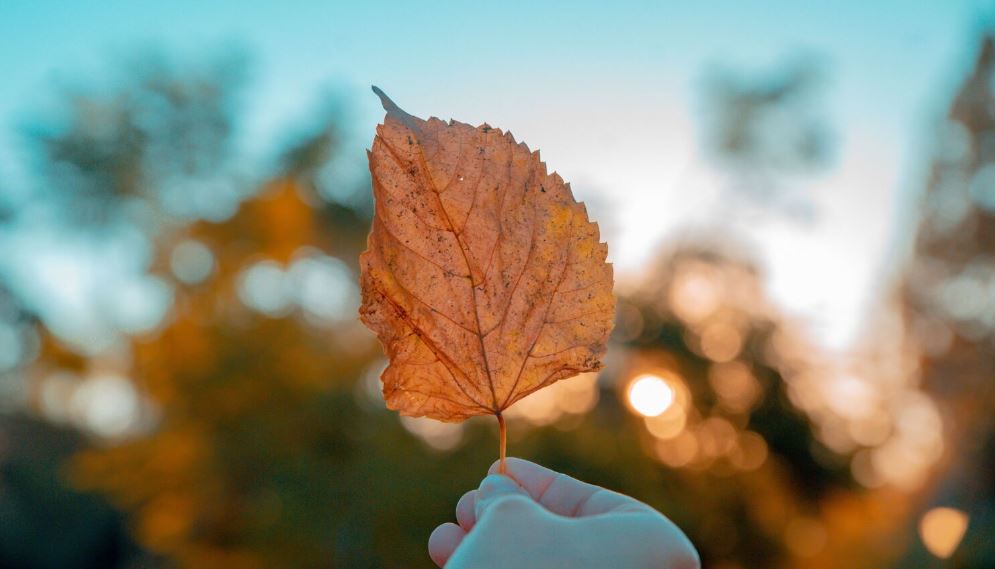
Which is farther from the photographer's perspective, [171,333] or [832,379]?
[832,379]

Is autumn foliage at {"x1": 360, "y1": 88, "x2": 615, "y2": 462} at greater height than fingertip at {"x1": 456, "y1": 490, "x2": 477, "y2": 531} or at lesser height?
greater

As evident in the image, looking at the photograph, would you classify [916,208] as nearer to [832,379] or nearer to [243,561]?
[832,379]

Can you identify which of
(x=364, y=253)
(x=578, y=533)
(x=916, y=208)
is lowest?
(x=578, y=533)

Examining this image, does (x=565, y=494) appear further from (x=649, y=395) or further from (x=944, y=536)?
(x=649, y=395)

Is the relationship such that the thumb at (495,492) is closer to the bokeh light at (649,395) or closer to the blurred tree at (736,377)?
the blurred tree at (736,377)

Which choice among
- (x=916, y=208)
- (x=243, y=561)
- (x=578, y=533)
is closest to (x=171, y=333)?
(x=243, y=561)

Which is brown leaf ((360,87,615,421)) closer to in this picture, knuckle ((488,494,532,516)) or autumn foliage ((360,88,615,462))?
autumn foliage ((360,88,615,462))

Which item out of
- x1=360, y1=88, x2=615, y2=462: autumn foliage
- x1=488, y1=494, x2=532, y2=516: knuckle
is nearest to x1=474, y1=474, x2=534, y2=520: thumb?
x1=488, y1=494, x2=532, y2=516: knuckle

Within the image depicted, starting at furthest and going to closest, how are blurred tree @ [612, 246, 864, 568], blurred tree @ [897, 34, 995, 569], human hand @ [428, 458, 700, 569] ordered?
blurred tree @ [897, 34, 995, 569]
blurred tree @ [612, 246, 864, 568]
human hand @ [428, 458, 700, 569]
